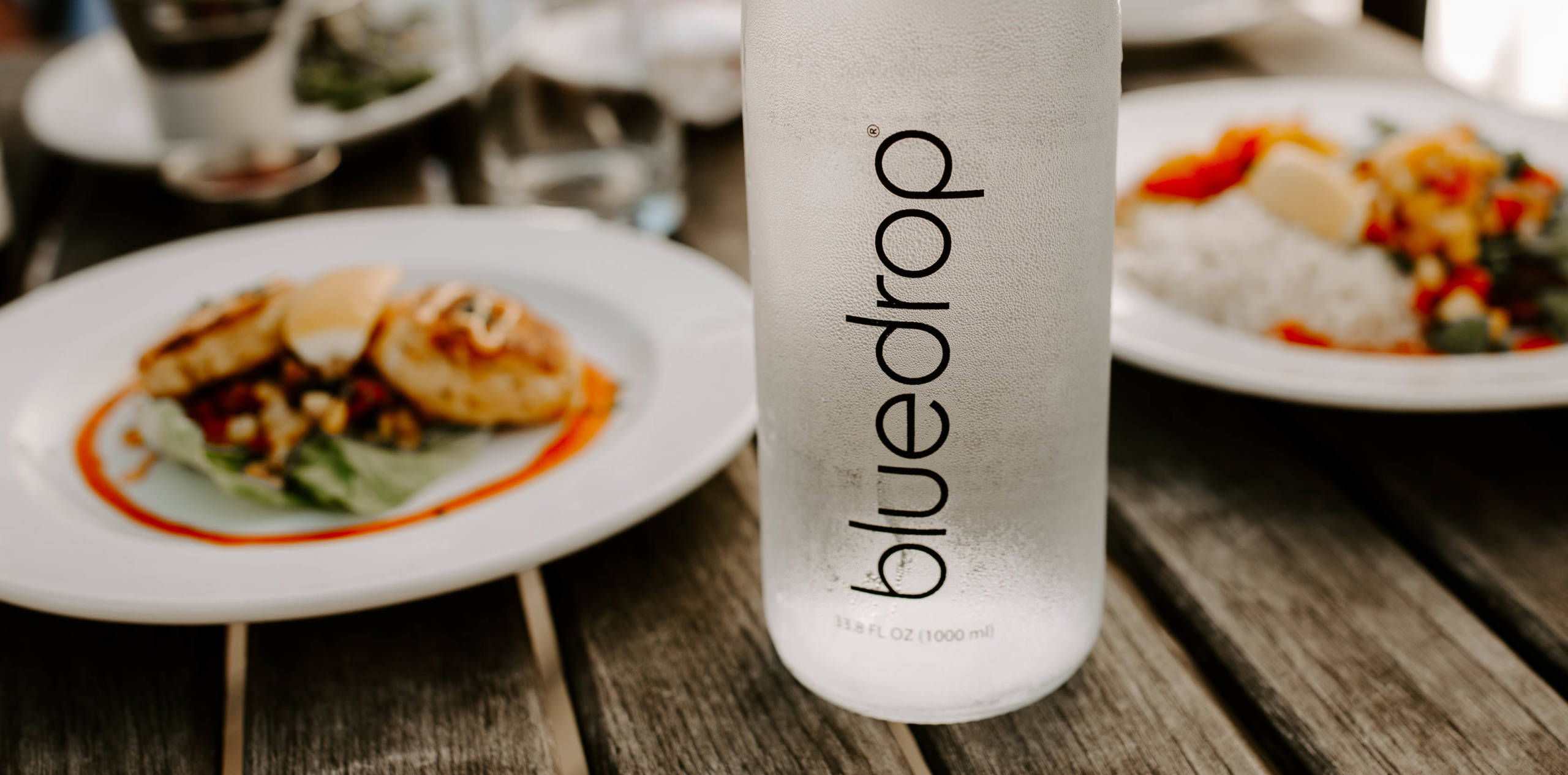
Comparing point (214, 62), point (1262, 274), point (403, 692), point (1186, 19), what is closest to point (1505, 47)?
point (1186, 19)

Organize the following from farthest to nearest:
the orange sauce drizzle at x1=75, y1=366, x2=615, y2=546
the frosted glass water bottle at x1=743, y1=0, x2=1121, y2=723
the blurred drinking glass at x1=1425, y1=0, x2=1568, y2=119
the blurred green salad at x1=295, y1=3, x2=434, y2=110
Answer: the blurred drinking glass at x1=1425, y1=0, x2=1568, y2=119 → the blurred green salad at x1=295, y1=3, x2=434, y2=110 → the orange sauce drizzle at x1=75, y1=366, x2=615, y2=546 → the frosted glass water bottle at x1=743, y1=0, x2=1121, y2=723

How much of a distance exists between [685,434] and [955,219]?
0.94ft

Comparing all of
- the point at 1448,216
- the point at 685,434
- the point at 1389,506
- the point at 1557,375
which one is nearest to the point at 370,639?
the point at 685,434

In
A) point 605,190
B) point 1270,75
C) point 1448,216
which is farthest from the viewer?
point 1270,75

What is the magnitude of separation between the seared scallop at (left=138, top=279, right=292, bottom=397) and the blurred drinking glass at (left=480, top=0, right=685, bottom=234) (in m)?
0.39

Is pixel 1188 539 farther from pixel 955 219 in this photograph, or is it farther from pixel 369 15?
pixel 369 15

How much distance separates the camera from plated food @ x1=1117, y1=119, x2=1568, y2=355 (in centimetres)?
92

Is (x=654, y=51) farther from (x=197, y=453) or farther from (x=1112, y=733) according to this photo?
(x=1112, y=733)

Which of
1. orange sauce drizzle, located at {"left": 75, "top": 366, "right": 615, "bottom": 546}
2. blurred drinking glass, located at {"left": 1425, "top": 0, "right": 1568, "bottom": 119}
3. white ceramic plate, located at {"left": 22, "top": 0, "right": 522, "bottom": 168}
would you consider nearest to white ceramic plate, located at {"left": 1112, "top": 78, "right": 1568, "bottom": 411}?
orange sauce drizzle, located at {"left": 75, "top": 366, "right": 615, "bottom": 546}

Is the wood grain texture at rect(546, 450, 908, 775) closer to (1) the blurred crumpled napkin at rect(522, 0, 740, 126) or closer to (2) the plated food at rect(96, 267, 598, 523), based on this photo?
(2) the plated food at rect(96, 267, 598, 523)

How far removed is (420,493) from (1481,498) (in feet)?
1.84

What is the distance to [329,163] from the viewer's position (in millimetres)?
1220

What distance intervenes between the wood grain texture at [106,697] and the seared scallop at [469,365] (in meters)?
0.20

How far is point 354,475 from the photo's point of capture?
662 millimetres
